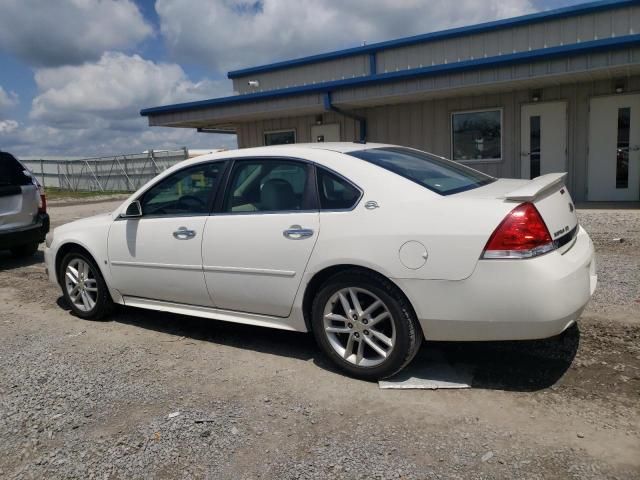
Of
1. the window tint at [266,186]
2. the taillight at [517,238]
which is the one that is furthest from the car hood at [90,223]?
the taillight at [517,238]

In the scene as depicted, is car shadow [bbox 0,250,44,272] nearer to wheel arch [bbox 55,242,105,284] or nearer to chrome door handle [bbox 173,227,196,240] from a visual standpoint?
wheel arch [bbox 55,242,105,284]

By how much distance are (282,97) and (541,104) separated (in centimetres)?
622

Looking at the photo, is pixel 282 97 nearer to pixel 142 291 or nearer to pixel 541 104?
pixel 541 104

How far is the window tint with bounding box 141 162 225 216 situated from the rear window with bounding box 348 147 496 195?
1.21 meters

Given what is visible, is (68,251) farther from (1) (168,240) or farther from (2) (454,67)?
(2) (454,67)

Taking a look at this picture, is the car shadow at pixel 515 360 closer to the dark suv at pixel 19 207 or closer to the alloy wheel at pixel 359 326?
the alloy wheel at pixel 359 326

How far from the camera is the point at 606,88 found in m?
11.4

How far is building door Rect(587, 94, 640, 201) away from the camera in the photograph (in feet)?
37.3

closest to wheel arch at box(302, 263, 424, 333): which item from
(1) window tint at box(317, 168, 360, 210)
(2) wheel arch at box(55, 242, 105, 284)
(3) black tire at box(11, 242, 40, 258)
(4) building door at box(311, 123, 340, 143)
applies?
(1) window tint at box(317, 168, 360, 210)

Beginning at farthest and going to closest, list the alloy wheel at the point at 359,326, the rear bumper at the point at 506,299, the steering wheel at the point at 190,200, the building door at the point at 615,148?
the building door at the point at 615,148 → the steering wheel at the point at 190,200 → the alloy wheel at the point at 359,326 → the rear bumper at the point at 506,299

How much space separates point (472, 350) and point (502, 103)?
10.0 metres

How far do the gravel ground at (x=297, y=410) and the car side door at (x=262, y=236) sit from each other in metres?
0.51

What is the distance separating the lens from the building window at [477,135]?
41.8 ft

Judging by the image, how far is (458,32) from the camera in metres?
14.9
